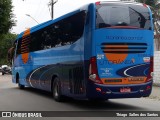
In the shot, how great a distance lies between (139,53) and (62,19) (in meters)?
3.67

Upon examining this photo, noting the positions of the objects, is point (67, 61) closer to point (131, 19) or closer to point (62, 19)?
point (62, 19)

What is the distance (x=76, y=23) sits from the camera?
1403 cm

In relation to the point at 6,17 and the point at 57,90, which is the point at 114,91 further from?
the point at 6,17

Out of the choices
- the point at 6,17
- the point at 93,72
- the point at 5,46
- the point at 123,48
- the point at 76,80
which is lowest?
the point at 76,80

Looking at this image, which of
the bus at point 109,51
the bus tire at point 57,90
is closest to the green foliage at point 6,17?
the bus tire at point 57,90

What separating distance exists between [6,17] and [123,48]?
25.1m

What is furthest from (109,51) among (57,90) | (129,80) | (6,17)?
(6,17)

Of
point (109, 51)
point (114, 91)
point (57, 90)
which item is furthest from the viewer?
point (57, 90)

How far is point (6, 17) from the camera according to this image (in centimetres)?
3659

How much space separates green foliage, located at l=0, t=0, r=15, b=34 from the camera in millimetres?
34625

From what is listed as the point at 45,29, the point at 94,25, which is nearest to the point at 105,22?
the point at 94,25

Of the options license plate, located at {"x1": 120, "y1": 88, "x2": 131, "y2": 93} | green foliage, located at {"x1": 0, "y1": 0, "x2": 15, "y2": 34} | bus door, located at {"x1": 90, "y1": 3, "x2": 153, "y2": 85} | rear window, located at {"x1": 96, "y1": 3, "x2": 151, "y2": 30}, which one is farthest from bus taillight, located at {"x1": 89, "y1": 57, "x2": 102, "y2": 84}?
green foliage, located at {"x1": 0, "y1": 0, "x2": 15, "y2": 34}

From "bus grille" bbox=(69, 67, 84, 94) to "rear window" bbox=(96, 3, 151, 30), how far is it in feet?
5.89

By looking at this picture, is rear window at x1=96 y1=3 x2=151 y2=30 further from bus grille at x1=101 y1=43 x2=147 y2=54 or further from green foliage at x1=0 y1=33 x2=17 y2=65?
green foliage at x1=0 y1=33 x2=17 y2=65
